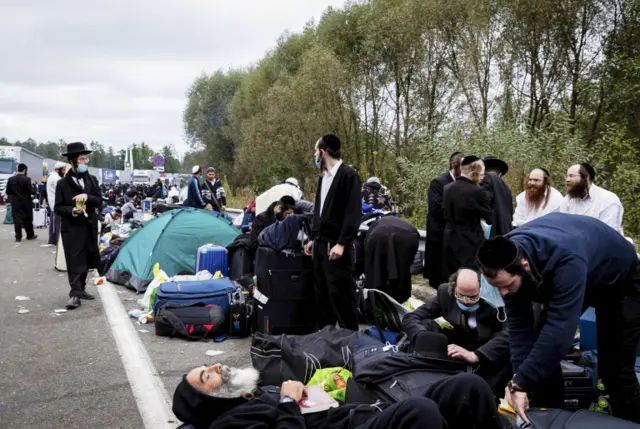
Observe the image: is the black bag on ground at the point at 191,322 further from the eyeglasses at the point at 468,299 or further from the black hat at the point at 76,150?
the eyeglasses at the point at 468,299

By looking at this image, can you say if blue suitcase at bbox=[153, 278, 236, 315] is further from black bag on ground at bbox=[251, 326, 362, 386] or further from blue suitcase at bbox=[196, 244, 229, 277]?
blue suitcase at bbox=[196, 244, 229, 277]

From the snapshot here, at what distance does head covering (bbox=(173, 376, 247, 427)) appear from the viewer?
3.02 meters

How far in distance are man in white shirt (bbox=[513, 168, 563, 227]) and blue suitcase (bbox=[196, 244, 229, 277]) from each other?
14.2 feet

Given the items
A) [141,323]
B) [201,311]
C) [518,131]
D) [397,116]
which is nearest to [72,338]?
[141,323]

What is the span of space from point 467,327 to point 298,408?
1.59m

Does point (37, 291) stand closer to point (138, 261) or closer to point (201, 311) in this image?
point (138, 261)

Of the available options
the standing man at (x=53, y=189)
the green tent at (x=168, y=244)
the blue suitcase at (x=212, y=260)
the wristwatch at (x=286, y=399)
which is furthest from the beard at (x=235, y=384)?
the standing man at (x=53, y=189)

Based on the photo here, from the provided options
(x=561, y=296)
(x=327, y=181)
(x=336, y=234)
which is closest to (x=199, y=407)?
(x=561, y=296)

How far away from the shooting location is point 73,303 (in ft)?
24.3

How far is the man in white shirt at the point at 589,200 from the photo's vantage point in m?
5.21

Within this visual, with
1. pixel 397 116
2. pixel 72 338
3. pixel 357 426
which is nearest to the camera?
pixel 357 426

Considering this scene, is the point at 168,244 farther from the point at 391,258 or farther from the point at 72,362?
the point at 391,258

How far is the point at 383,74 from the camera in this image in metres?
19.5

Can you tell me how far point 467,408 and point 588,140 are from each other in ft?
43.6
